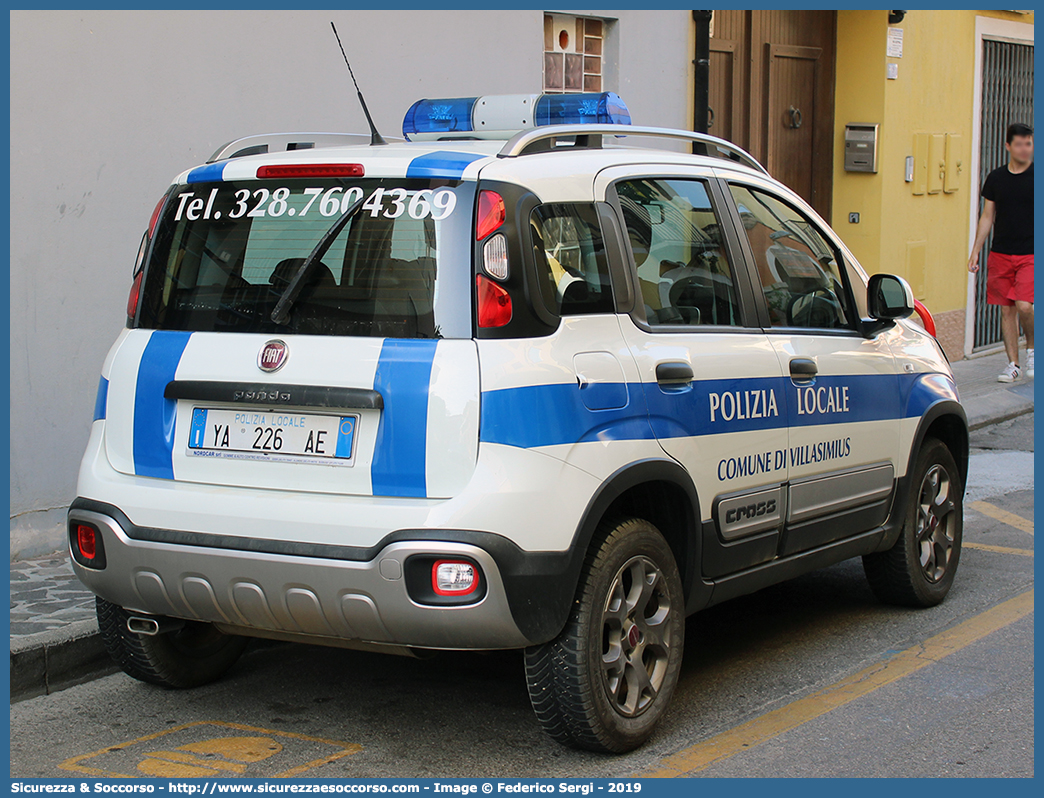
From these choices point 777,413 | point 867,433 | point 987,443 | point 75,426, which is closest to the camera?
point 777,413

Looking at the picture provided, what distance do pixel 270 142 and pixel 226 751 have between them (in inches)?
89.5

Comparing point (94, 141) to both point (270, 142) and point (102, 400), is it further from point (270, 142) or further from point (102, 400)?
point (102, 400)

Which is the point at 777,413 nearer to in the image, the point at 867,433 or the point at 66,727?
the point at 867,433

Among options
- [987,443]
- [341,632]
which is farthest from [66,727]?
[987,443]

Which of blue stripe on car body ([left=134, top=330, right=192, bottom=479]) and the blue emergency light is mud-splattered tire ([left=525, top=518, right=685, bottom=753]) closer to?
blue stripe on car body ([left=134, top=330, right=192, bottom=479])

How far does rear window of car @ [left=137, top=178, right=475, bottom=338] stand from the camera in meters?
3.88

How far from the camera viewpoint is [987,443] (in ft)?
33.8

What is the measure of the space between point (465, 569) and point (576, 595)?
420mm

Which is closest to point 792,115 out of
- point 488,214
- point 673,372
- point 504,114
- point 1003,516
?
point 1003,516

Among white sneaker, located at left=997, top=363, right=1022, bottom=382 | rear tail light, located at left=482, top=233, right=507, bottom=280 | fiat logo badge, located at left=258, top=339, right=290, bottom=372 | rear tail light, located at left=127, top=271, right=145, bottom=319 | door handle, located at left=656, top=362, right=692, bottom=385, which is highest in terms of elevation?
rear tail light, located at left=482, top=233, right=507, bottom=280

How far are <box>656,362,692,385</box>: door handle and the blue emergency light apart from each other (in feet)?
3.38

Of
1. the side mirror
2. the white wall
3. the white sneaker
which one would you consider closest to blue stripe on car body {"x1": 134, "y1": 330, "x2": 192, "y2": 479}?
the white wall

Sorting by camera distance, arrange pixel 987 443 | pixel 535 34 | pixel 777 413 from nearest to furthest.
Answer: pixel 777 413 → pixel 535 34 → pixel 987 443

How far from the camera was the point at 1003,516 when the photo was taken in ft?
→ 25.7
